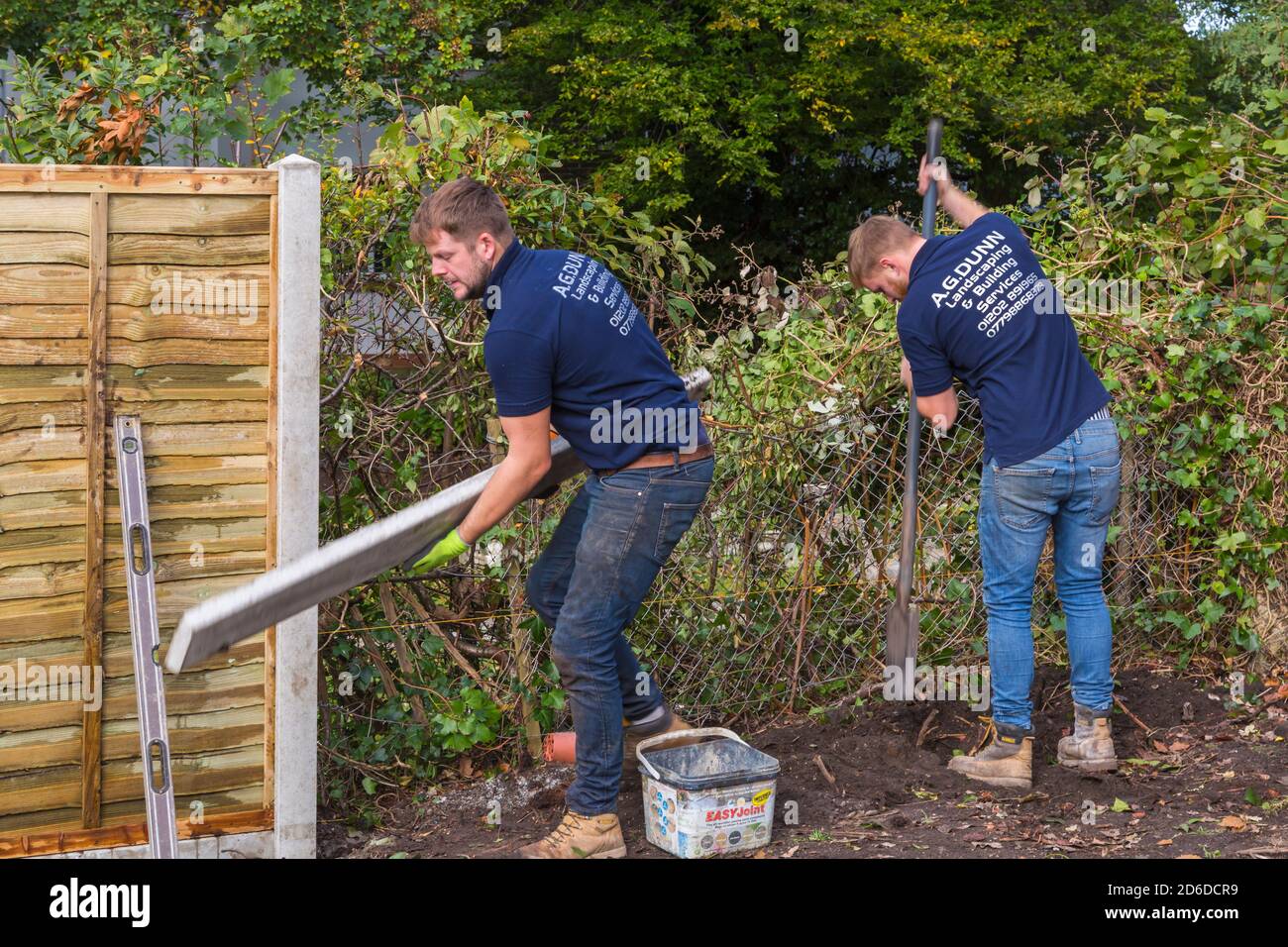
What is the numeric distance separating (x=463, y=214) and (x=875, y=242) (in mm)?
1395

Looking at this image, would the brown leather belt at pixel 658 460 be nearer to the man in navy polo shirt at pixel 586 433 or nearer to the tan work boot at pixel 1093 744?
the man in navy polo shirt at pixel 586 433

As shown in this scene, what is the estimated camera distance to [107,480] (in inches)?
147

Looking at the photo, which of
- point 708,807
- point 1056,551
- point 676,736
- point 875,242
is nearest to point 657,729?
point 676,736

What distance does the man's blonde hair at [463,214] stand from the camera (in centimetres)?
344

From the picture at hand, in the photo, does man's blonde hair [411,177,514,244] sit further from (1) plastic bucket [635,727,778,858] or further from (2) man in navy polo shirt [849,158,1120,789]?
(1) plastic bucket [635,727,778,858]

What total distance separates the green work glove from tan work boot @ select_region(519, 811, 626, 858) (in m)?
0.86

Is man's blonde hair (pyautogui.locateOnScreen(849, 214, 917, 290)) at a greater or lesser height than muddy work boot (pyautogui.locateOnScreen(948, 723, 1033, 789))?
greater

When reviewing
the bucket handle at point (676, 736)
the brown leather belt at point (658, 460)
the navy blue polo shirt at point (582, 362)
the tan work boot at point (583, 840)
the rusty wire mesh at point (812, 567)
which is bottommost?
the tan work boot at point (583, 840)

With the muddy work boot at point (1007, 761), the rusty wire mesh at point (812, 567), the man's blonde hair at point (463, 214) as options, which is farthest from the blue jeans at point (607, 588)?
the muddy work boot at point (1007, 761)

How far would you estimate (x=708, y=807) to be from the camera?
3719mm

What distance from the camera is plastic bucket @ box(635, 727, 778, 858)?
12.2ft

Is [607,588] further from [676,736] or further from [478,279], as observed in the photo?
[478,279]

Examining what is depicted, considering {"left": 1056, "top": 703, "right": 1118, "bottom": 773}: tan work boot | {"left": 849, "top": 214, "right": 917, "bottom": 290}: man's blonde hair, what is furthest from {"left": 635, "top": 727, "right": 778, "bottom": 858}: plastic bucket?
{"left": 849, "top": 214, "right": 917, "bottom": 290}: man's blonde hair

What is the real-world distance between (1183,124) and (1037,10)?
14.3 metres
